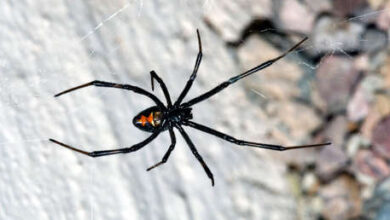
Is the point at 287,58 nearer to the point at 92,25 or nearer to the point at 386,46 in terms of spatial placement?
the point at 386,46

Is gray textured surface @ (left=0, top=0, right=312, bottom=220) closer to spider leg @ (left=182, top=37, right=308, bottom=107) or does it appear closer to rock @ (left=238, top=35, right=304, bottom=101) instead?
rock @ (left=238, top=35, right=304, bottom=101)

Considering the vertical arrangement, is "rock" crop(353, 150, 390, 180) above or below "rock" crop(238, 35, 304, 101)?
below

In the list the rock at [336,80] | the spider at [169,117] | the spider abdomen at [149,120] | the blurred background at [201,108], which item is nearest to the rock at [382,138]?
the blurred background at [201,108]

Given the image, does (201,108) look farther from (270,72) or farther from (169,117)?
(169,117)

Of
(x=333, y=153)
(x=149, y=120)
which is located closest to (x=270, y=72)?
(x=333, y=153)

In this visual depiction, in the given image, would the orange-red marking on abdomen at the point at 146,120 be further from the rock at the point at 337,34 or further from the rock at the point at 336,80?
the rock at the point at 336,80

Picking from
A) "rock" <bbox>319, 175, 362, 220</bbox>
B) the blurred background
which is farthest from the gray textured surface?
"rock" <bbox>319, 175, 362, 220</bbox>

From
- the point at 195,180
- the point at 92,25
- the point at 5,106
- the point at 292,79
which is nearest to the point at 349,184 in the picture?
the point at 292,79
